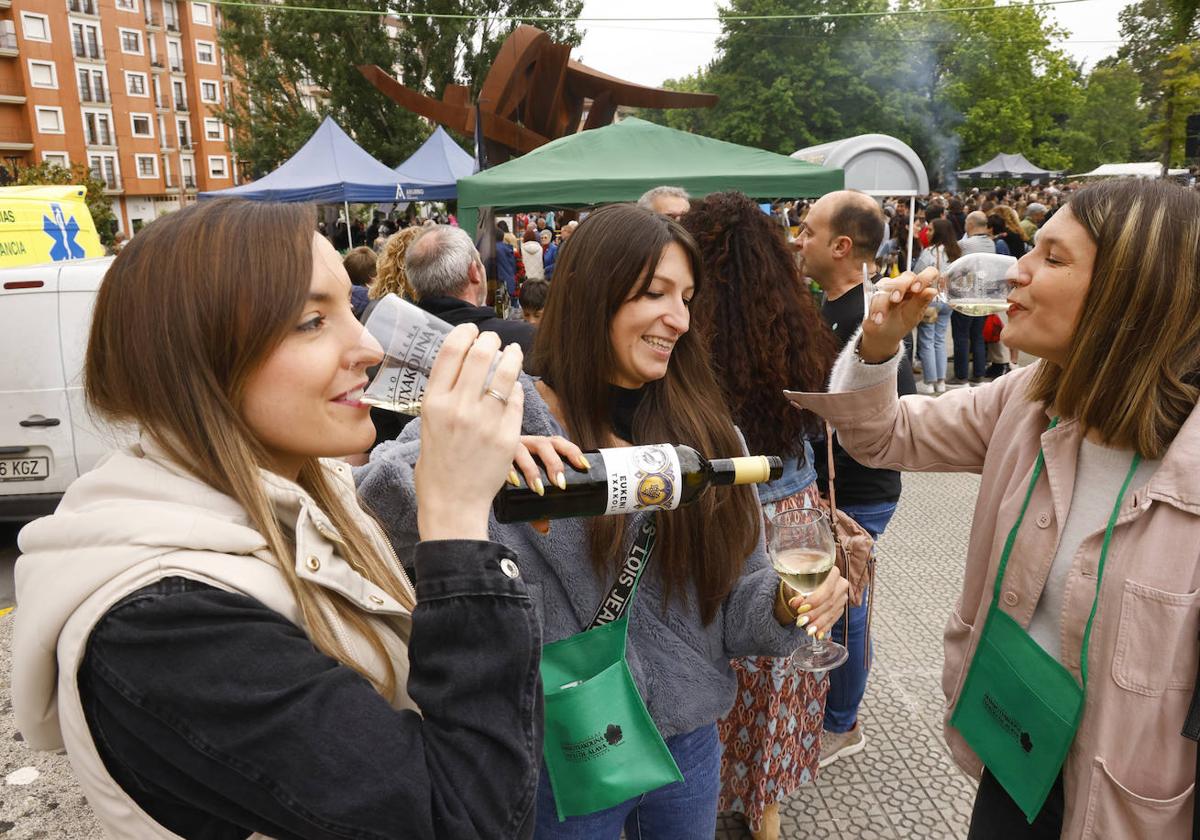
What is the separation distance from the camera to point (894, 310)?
6.11ft

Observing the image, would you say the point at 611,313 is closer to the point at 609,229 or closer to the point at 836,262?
the point at 609,229

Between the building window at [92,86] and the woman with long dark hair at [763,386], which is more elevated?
the building window at [92,86]

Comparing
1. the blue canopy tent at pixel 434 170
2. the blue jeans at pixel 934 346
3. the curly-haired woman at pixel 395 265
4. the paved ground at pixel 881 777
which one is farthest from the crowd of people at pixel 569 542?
the blue canopy tent at pixel 434 170

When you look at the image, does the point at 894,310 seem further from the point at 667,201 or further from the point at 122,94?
the point at 122,94

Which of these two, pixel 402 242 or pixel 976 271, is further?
pixel 402 242

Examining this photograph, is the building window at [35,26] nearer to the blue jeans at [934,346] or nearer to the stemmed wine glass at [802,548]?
the blue jeans at [934,346]

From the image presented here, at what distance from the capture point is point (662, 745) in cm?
162

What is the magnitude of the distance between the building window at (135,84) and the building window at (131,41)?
1420mm

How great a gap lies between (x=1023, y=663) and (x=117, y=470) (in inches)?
67.2

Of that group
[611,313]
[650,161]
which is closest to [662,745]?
[611,313]

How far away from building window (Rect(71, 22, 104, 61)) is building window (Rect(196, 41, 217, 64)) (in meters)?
8.19

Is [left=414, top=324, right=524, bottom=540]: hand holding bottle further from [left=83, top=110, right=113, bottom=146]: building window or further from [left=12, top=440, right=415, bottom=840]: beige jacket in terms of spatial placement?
[left=83, top=110, right=113, bottom=146]: building window

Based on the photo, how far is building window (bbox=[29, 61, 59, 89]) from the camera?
46.3 m

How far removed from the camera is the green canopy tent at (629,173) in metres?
7.24
